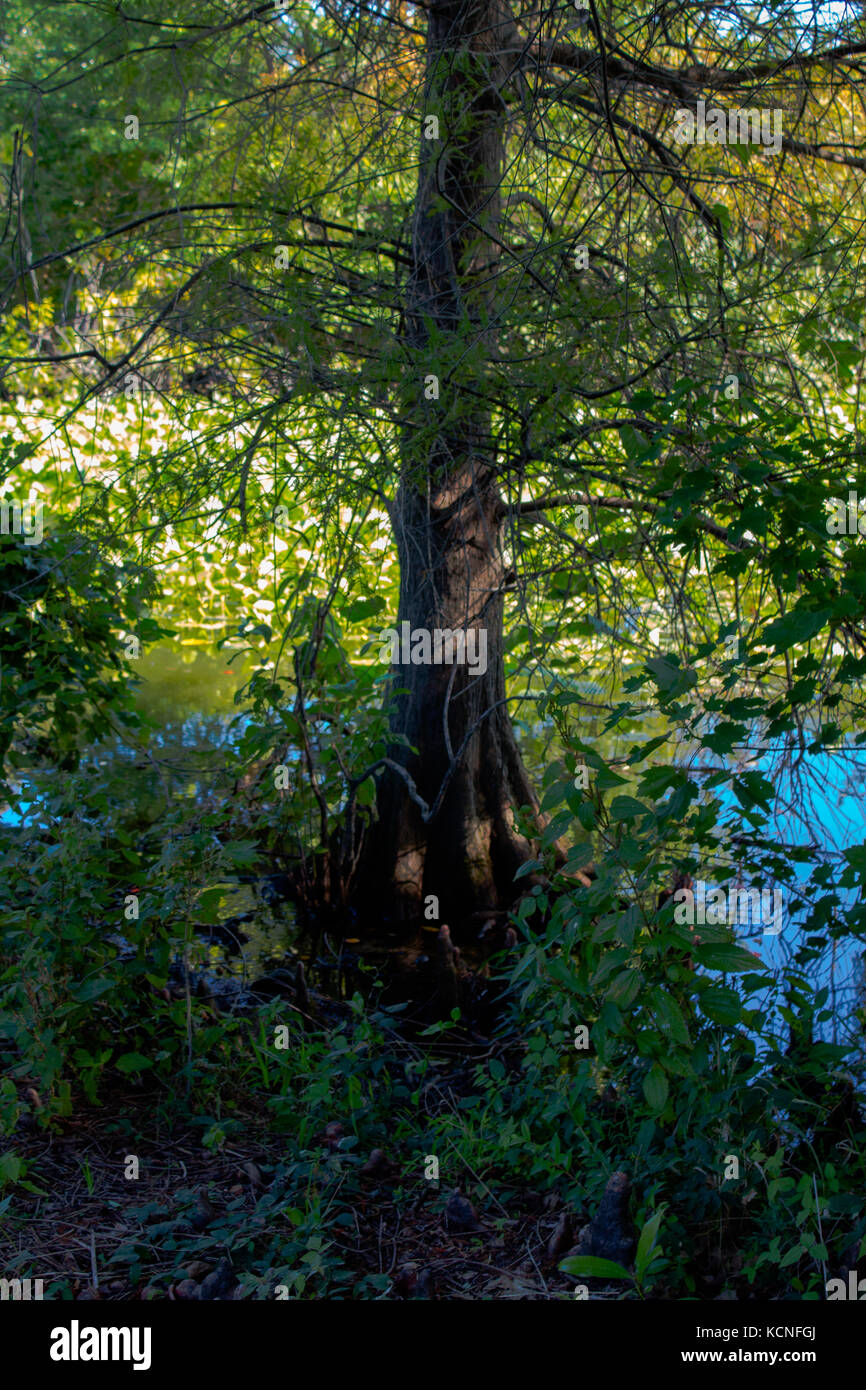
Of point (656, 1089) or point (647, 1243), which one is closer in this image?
point (647, 1243)

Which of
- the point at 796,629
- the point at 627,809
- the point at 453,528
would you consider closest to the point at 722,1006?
the point at 627,809

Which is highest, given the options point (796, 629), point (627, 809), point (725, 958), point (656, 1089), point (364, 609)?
point (364, 609)

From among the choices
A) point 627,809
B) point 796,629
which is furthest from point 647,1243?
point 796,629

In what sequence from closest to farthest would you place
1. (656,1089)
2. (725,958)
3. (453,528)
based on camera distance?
(725,958), (656,1089), (453,528)

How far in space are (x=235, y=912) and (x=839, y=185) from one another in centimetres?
415

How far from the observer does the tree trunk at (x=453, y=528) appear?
12.0 feet

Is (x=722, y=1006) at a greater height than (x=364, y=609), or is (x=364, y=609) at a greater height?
(x=364, y=609)

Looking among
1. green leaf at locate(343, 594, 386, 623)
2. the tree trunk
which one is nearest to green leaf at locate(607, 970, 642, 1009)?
the tree trunk

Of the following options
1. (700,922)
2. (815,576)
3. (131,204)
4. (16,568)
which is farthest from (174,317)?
(131,204)

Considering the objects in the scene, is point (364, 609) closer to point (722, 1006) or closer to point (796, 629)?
point (796, 629)

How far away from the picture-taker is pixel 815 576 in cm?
288

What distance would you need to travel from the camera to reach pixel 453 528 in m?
4.78

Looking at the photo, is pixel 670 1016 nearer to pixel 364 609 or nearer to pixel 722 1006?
pixel 722 1006

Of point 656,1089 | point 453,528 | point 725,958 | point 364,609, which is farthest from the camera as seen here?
point 364,609
